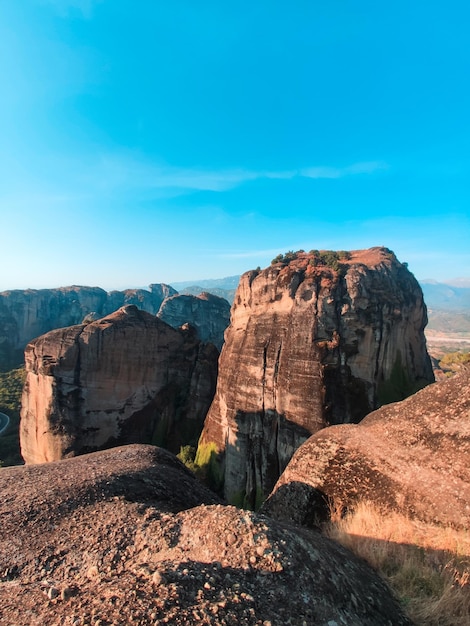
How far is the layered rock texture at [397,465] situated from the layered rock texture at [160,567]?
7.07 feet

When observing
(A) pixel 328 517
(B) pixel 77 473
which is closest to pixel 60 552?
(B) pixel 77 473

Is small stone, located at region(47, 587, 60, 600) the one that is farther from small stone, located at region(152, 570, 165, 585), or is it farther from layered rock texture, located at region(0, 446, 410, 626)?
small stone, located at region(152, 570, 165, 585)

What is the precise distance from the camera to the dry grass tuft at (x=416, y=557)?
445 cm

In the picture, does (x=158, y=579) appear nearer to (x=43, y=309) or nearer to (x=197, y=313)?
(x=197, y=313)

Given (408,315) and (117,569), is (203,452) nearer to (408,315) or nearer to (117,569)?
(408,315)

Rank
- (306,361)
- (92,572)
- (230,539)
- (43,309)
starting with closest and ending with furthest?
1. (230,539)
2. (92,572)
3. (306,361)
4. (43,309)

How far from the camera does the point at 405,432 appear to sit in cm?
825

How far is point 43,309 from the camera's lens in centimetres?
11062

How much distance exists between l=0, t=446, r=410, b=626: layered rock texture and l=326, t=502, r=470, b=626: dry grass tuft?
14.8 inches

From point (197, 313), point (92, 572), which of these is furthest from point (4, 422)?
point (92, 572)

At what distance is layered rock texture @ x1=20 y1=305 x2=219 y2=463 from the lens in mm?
30484

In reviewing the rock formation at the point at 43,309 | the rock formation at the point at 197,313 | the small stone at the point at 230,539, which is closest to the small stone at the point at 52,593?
the small stone at the point at 230,539

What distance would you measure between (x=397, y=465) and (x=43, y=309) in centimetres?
12219

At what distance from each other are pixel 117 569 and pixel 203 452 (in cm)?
2331
